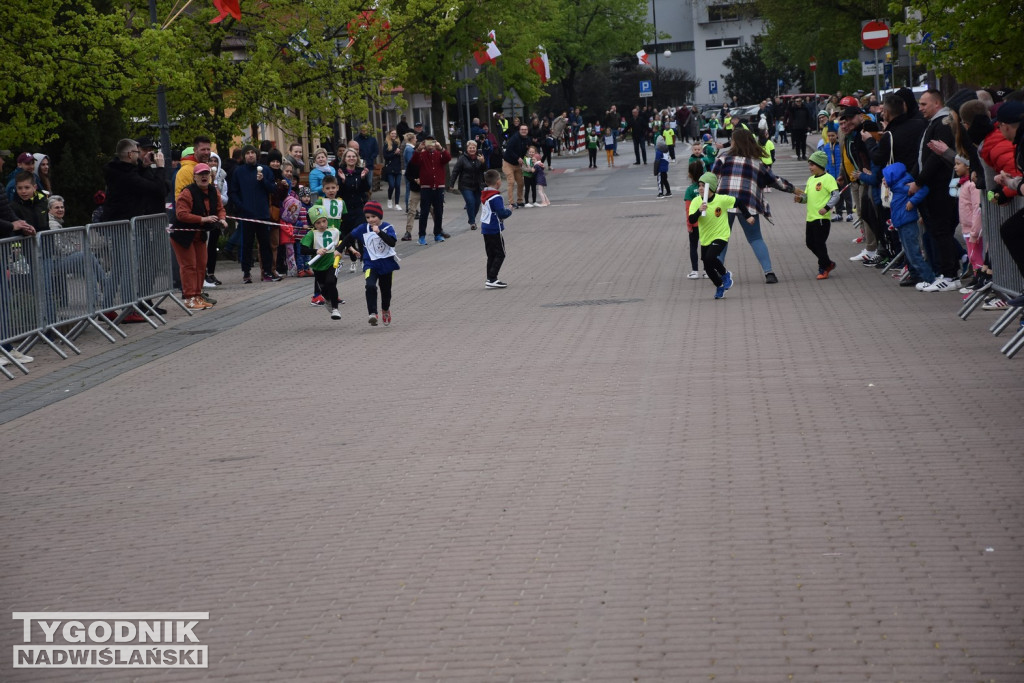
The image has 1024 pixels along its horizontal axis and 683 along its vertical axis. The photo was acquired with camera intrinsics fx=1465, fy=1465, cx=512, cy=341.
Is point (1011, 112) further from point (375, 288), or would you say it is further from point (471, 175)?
point (471, 175)

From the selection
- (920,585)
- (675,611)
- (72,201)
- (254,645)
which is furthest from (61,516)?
(72,201)

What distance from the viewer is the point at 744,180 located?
16750 millimetres

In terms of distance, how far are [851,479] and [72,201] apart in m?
18.3

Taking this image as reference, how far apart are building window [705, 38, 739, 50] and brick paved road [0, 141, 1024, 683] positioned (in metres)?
115

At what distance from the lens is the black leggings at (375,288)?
14.9 metres

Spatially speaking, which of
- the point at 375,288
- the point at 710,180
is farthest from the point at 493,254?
the point at 375,288

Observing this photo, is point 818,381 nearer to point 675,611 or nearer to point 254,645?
point 675,611

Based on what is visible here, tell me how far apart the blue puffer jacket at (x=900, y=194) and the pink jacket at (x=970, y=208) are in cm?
75

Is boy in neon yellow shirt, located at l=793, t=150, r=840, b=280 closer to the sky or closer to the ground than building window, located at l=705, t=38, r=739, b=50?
closer to the ground

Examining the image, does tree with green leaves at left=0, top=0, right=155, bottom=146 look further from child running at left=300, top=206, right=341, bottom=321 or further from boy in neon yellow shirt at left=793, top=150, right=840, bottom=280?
boy in neon yellow shirt at left=793, top=150, right=840, bottom=280

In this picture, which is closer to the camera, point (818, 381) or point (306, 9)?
point (818, 381)

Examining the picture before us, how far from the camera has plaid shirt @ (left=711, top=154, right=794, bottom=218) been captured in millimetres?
16672

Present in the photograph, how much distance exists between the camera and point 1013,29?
16.4 m

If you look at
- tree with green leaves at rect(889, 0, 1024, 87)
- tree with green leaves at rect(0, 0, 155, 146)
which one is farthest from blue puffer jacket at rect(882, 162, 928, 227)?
tree with green leaves at rect(0, 0, 155, 146)
